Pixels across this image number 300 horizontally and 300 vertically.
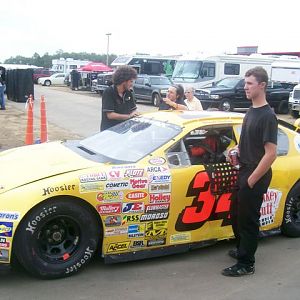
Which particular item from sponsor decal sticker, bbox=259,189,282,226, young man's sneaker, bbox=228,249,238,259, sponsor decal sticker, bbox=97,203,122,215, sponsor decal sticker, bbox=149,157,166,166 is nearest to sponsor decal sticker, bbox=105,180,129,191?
sponsor decal sticker, bbox=97,203,122,215

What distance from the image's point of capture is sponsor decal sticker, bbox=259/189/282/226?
479 centimetres

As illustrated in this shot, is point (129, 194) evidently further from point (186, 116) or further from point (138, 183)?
point (186, 116)

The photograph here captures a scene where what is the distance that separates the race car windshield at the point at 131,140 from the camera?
441 cm

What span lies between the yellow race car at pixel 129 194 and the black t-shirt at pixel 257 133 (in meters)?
0.53

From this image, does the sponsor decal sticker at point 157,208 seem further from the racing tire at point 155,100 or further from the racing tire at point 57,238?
the racing tire at point 155,100

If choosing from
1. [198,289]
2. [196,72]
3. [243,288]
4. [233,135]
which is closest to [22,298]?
[198,289]

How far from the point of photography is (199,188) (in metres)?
4.37

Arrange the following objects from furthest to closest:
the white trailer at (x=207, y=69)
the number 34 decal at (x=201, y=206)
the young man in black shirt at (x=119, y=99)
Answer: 1. the white trailer at (x=207, y=69)
2. the young man in black shirt at (x=119, y=99)
3. the number 34 decal at (x=201, y=206)

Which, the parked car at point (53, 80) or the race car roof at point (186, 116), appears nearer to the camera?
the race car roof at point (186, 116)

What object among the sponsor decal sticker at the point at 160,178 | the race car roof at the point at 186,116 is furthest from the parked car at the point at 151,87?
the sponsor decal sticker at the point at 160,178

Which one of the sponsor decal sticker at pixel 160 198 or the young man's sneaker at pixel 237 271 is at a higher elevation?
the sponsor decal sticker at pixel 160 198

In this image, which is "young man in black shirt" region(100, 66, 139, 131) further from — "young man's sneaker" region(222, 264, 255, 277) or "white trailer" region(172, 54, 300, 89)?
"white trailer" region(172, 54, 300, 89)

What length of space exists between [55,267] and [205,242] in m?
1.45

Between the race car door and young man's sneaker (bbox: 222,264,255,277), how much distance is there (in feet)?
1.48
